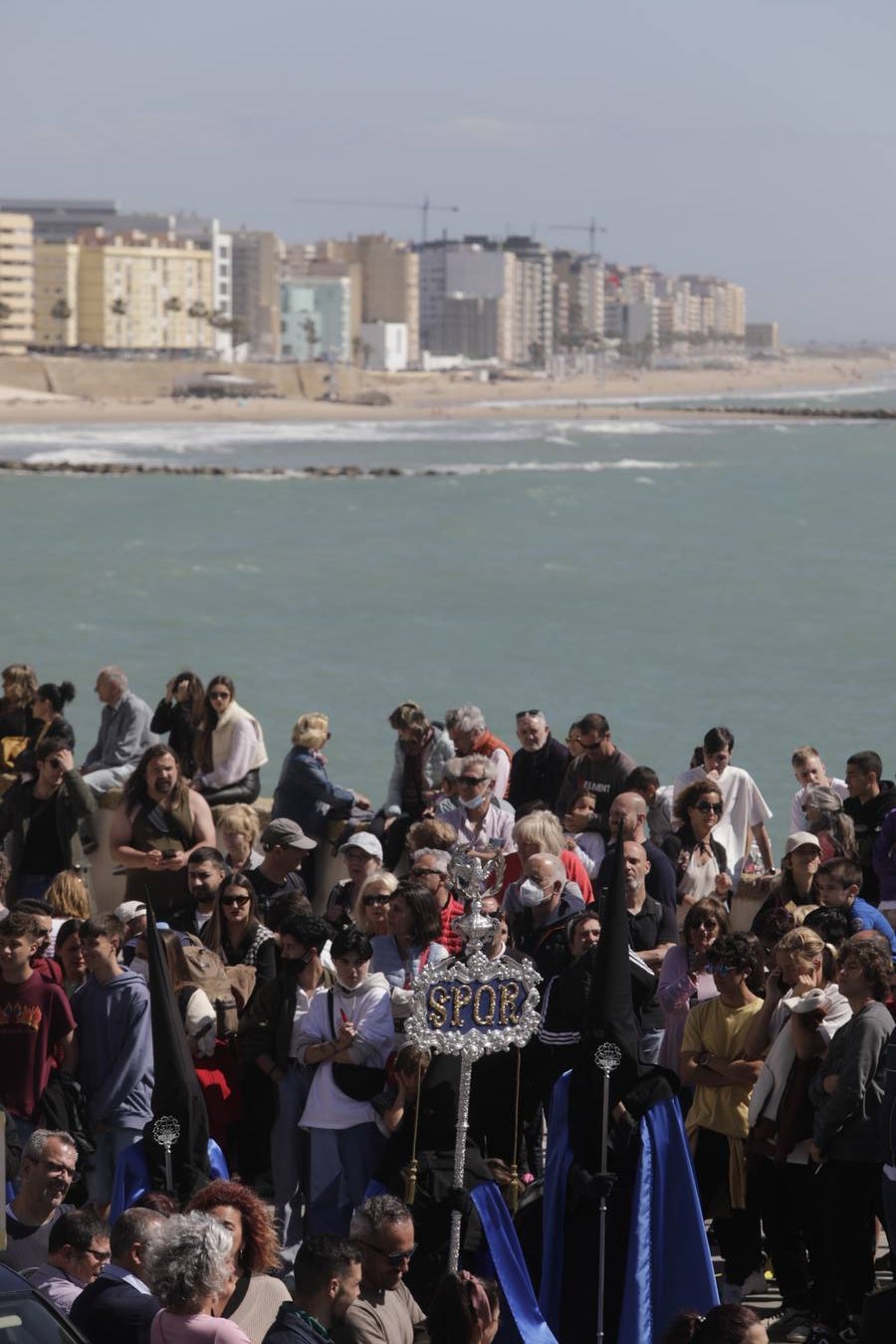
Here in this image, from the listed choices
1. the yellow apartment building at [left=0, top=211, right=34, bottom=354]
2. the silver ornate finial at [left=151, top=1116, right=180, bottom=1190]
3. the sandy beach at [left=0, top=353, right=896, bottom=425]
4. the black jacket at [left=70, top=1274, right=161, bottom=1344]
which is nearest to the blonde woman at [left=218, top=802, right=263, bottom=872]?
the silver ornate finial at [left=151, top=1116, right=180, bottom=1190]

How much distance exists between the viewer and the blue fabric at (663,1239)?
21.5 feet

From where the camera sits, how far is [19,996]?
7309 millimetres

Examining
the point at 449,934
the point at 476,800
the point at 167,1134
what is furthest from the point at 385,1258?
the point at 476,800

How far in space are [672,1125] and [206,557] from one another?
5477 cm

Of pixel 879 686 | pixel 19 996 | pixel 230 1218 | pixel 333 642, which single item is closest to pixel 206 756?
pixel 19 996

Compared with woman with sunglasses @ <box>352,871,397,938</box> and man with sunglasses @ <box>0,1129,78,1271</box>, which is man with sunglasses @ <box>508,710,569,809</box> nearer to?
woman with sunglasses @ <box>352,871,397,938</box>

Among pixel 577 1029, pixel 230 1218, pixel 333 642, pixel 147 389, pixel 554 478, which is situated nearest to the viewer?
pixel 230 1218

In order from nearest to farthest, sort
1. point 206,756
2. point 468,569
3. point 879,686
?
point 206,756, point 879,686, point 468,569

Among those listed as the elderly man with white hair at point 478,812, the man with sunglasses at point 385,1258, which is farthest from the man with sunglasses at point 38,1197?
the elderly man with white hair at point 478,812

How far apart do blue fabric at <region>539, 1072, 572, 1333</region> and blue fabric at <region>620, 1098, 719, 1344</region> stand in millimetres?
227

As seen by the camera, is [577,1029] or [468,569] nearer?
[577,1029]

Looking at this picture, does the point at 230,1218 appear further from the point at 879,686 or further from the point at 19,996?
the point at 879,686

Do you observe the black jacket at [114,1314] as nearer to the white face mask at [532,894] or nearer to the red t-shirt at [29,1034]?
the red t-shirt at [29,1034]

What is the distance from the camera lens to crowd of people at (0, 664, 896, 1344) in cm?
552
